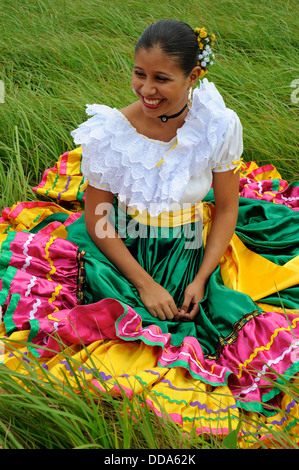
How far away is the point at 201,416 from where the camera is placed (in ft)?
4.76

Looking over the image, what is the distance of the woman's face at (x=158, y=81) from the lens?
154 cm

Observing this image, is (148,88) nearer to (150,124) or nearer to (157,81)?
(157,81)

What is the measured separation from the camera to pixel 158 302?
175cm

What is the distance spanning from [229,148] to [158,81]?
0.35 metres

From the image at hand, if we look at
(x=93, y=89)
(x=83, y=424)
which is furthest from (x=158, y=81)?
(x=93, y=89)

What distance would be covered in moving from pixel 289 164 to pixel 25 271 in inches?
65.4

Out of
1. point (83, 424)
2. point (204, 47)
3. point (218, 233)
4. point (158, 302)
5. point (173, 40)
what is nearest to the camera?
point (83, 424)

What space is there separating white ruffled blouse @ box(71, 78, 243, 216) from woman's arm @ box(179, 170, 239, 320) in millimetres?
63

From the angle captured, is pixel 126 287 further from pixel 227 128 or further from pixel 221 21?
pixel 221 21

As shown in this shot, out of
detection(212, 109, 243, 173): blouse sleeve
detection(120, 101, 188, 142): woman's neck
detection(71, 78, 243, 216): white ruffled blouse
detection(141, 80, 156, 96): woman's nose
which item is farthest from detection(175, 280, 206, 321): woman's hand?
detection(141, 80, 156, 96): woman's nose

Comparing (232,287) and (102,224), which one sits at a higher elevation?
(102,224)
